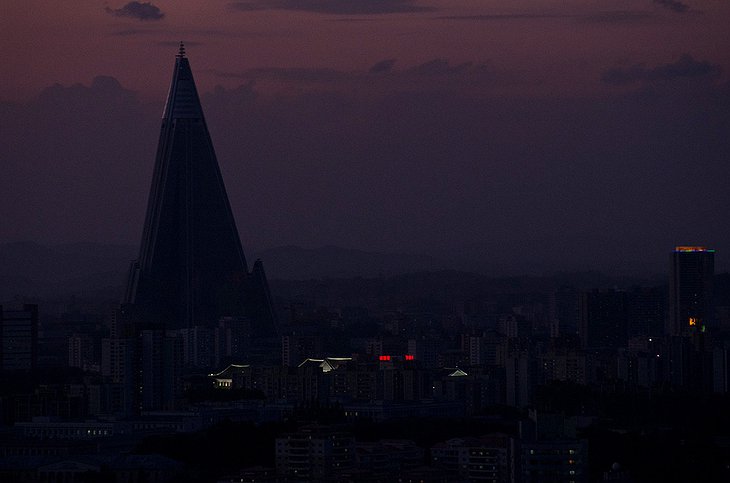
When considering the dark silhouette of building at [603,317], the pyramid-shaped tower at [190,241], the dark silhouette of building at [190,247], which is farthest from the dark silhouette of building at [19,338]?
→ the dark silhouette of building at [603,317]

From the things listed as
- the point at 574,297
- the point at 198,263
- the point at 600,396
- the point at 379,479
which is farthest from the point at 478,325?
the point at 379,479

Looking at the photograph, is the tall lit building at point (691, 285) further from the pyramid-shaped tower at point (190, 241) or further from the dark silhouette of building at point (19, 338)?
the dark silhouette of building at point (19, 338)

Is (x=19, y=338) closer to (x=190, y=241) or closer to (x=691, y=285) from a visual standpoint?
(x=190, y=241)

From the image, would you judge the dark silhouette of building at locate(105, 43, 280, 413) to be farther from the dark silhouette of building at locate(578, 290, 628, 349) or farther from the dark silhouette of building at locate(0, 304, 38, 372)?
the dark silhouette of building at locate(578, 290, 628, 349)

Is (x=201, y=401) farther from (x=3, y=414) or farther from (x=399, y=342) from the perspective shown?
(x=399, y=342)

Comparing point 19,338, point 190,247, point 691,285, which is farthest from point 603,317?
point 19,338
